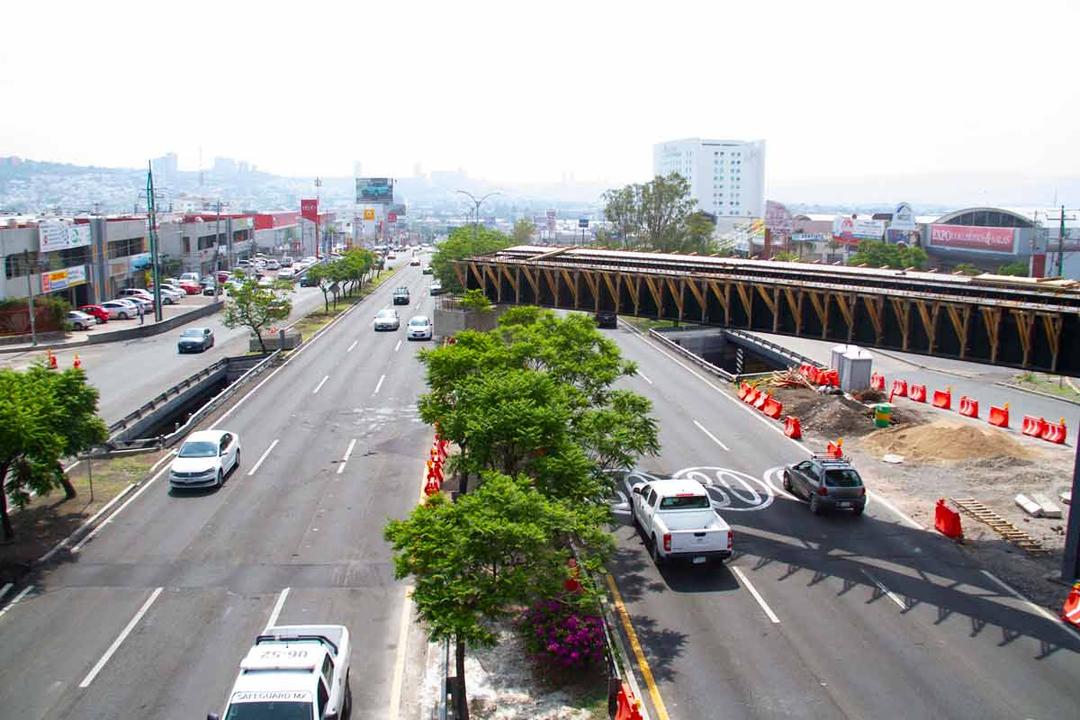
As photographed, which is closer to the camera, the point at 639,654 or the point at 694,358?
the point at 639,654

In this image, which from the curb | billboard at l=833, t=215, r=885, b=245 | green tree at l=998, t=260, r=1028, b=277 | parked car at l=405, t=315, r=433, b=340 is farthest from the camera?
billboard at l=833, t=215, r=885, b=245

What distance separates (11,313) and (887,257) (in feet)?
286

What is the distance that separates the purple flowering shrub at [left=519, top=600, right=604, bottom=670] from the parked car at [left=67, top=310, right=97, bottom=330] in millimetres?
56735

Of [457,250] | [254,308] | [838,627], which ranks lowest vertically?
[838,627]

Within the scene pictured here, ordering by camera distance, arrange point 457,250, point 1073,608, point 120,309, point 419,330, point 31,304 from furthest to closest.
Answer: point 120,309 < point 457,250 < point 419,330 < point 31,304 < point 1073,608

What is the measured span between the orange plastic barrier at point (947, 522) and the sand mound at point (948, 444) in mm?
7554

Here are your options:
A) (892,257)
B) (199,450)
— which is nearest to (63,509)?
(199,450)

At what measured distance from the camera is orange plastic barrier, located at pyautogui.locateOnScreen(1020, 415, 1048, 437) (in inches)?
1448

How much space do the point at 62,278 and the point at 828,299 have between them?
59.5m

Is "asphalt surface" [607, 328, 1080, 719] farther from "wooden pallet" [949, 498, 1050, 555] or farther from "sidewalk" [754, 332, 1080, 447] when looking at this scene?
"sidewalk" [754, 332, 1080, 447]

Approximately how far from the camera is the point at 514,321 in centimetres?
3462

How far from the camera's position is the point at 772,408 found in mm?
40500

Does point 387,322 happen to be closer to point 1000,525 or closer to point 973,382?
point 973,382

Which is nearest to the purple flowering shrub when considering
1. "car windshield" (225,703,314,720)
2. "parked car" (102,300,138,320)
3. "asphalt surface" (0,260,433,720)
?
"asphalt surface" (0,260,433,720)
